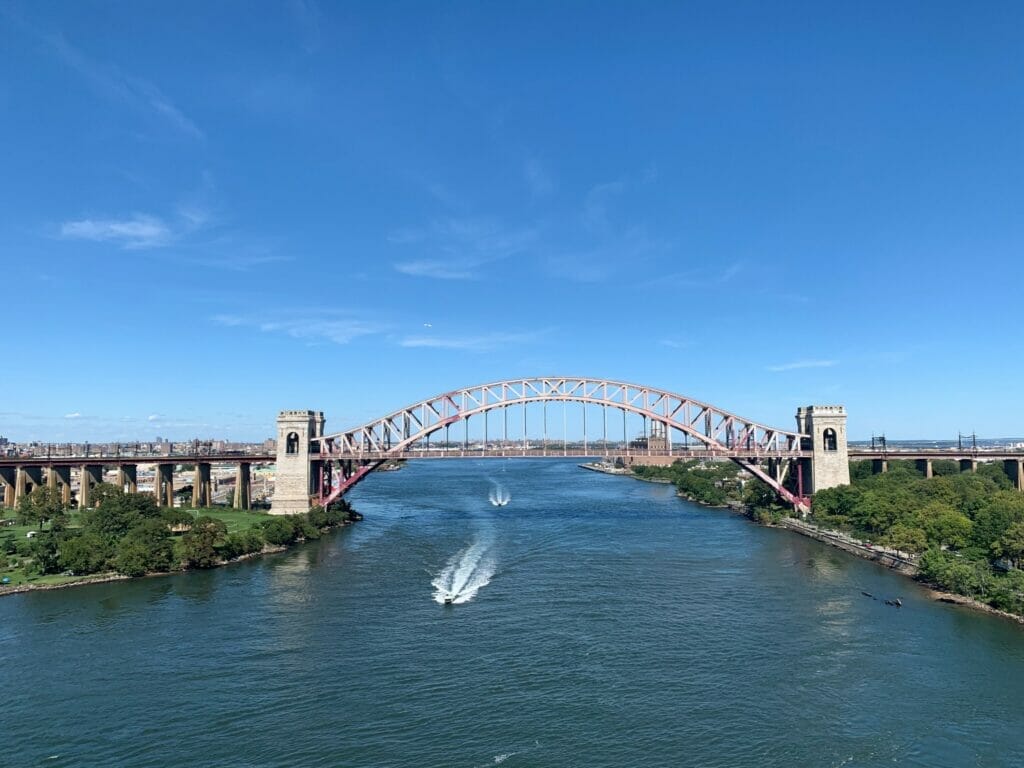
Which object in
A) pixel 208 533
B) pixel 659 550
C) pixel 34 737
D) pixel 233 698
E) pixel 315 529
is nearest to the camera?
pixel 34 737

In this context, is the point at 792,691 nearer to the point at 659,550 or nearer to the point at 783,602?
the point at 783,602

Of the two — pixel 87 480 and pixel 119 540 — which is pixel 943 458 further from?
pixel 87 480

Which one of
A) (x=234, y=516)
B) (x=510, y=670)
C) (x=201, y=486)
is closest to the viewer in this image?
(x=510, y=670)

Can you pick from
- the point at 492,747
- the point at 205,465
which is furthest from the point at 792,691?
the point at 205,465

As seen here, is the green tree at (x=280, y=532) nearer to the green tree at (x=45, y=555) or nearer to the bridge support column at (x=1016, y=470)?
the green tree at (x=45, y=555)

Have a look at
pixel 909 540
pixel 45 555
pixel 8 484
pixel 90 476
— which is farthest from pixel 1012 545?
pixel 8 484
